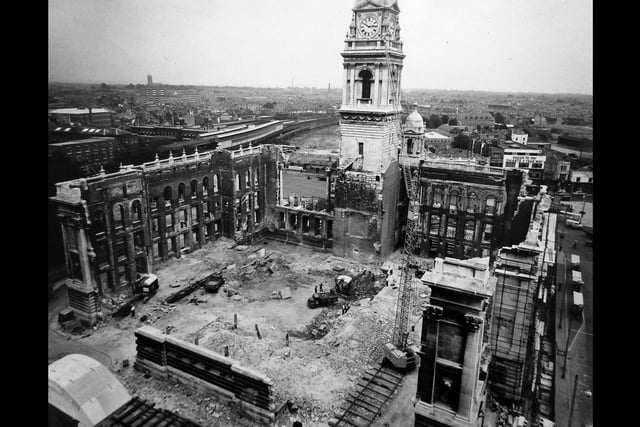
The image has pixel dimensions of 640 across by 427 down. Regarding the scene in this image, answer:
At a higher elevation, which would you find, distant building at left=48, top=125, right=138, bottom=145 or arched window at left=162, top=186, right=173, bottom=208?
distant building at left=48, top=125, right=138, bottom=145

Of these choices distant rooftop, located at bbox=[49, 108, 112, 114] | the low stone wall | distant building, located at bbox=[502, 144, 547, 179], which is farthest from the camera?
distant building, located at bbox=[502, 144, 547, 179]

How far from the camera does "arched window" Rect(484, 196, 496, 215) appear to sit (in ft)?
140

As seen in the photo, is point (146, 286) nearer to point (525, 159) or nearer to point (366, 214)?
point (366, 214)

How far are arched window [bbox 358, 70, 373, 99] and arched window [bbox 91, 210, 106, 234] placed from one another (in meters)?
26.0

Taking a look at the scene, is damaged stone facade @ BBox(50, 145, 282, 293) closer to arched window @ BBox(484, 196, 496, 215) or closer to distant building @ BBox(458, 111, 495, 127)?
arched window @ BBox(484, 196, 496, 215)

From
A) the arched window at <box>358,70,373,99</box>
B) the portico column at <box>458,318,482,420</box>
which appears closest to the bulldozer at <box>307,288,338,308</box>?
the arched window at <box>358,70,373,99</box>

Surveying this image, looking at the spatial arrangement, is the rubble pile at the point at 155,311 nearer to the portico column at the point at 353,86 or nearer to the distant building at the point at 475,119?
the portico column at the point at 353,86

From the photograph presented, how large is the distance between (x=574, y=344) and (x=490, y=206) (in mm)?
14769

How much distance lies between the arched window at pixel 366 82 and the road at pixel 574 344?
24.1 meters

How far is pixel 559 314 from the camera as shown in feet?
120

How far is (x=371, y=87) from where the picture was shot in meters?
43.7

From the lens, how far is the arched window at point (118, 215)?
36.3 m
